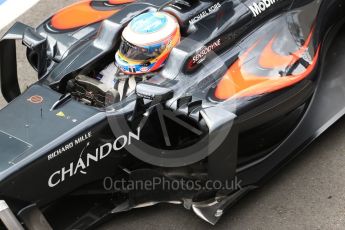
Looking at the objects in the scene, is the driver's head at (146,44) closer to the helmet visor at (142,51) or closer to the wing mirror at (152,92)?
the helmet visor at (142,51)

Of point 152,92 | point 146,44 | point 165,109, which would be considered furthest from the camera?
point 146,44

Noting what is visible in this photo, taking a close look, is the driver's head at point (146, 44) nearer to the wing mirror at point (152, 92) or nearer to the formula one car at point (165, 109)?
the formula one car at point (165, 109)

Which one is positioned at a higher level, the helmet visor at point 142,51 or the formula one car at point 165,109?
the helmet visor at point 142,51

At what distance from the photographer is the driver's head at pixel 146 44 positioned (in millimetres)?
4785

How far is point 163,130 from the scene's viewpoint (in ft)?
15.5

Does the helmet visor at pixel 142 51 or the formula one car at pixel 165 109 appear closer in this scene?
the formula one car at pixel 165 109

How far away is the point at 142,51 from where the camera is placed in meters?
4.79

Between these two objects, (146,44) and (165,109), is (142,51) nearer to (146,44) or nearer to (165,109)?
(146,44)

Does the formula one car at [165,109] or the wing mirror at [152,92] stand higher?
the wing mirror at [152,92]

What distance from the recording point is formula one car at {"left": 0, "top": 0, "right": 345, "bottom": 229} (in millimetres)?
4391

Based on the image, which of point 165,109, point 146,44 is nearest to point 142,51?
point 146,44

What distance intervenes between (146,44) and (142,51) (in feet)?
0.21

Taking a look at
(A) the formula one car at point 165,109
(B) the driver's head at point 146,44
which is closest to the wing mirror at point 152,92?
(A) the formula one car at point 165,109

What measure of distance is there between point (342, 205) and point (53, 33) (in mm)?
2767
